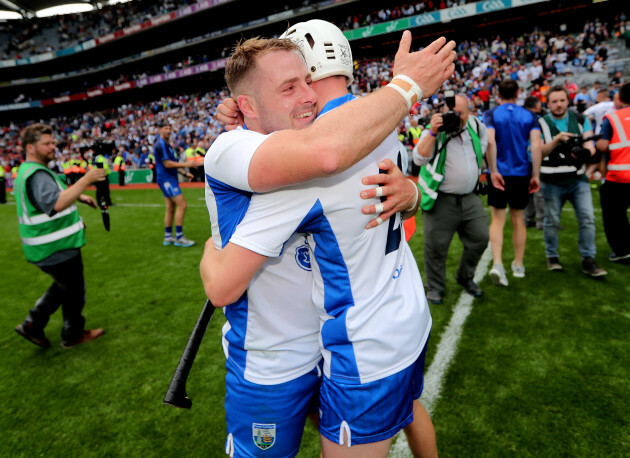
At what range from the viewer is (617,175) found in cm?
390

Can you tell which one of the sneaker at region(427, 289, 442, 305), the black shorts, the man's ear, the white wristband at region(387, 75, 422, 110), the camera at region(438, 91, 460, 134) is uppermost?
the man's ear

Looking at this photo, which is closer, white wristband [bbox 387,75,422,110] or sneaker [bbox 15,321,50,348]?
white wristband [bbox 387,75,422,110]

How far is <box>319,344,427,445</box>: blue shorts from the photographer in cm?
121

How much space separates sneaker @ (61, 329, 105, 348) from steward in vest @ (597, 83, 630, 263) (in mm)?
5470

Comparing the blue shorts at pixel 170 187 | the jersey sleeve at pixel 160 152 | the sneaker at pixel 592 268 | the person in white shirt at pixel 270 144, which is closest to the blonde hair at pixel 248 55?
the person in white shirt at pixel 270 144

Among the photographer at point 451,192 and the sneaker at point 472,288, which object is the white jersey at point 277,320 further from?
the sneaker at point 472,288

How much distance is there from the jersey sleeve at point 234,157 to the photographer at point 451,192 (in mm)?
2666

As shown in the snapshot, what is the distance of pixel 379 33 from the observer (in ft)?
82.2

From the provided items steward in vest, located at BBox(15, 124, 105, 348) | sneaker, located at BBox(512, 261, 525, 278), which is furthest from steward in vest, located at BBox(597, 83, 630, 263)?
steward in vest, located at BBox(15, 124, 105, 348)

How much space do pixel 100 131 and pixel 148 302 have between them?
37389 mm

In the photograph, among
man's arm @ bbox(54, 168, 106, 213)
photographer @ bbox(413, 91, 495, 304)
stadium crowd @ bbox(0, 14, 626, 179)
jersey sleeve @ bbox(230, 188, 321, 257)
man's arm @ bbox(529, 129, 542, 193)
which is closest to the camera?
jersey sleeve @ bbox(230, 188, 321, 257)

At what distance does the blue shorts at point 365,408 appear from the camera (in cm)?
121

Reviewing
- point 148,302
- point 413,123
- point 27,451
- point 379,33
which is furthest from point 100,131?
point 27,451

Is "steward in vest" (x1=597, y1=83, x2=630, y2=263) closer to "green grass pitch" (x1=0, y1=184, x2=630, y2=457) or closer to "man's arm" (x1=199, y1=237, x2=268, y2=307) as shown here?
"green grass pitch" (x1=0, y1=184, x2=630, y2=457)
